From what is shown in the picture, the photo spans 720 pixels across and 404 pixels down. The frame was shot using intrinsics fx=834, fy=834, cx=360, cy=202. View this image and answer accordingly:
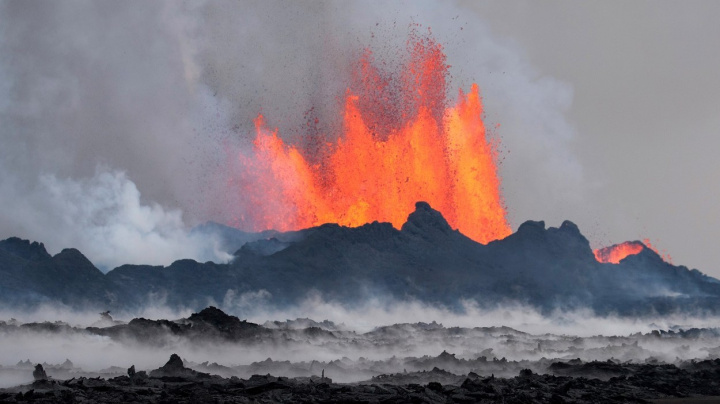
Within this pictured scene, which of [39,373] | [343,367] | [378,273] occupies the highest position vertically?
[378,273]

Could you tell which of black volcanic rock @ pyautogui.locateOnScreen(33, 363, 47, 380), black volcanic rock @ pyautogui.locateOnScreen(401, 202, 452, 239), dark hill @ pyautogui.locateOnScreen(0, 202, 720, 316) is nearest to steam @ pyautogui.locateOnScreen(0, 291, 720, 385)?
dark hill @ pyautogui.locateOnScreen(0, 202, 720, 316)

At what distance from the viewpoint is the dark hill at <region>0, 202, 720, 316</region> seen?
559 ft

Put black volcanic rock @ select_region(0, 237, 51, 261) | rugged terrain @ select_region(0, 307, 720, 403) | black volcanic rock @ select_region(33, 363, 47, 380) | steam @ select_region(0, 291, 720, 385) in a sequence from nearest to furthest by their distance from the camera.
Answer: rugged terrain @ select_region(0, 307, 720, 403) → black volcanic rock @ select_region(33, 363, 47, 380) → steam @ select_region(0, 291, 720, 385) → black volcanic rock @ select_region(0, 237, 51, 261)

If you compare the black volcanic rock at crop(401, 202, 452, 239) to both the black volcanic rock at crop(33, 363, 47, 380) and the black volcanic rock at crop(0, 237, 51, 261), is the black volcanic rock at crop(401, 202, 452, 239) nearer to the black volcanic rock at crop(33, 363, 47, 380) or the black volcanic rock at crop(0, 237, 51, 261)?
the black volcanic rock at crop(0, 237, 51, 261)

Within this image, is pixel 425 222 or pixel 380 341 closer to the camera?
pixel 380 341

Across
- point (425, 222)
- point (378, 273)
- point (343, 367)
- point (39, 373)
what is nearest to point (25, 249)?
point (378, 273)

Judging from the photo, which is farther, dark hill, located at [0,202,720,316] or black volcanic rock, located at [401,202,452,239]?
black volcanic rock, located at [401,202,452,239]

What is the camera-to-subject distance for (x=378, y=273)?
574 ft

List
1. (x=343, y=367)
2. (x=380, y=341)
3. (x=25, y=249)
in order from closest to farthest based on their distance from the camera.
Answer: (x=343, y=367) → (x=380, y=341) → (x=25, y=249)

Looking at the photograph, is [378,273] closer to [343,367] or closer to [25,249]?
[25,249]

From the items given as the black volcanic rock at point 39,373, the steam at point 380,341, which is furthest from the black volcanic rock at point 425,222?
the black volcanic rock at point 39,373

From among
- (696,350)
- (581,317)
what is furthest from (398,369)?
(581,317)

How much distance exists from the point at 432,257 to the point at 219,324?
7952 cm

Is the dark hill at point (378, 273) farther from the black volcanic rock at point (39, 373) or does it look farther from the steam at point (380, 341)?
the black volcanic rock at point (39, 373)
